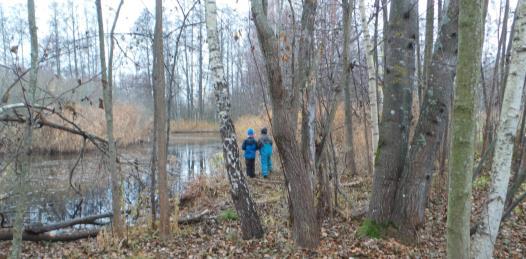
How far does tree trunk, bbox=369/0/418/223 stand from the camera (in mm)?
4645

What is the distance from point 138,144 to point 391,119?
20.1m

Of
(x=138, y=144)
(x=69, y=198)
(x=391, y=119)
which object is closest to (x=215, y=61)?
(x=391, y=119)

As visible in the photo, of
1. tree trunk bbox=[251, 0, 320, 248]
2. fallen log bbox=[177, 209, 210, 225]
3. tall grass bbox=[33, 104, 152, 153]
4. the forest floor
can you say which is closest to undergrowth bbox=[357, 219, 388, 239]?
the forest floor

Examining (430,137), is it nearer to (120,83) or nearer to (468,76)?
(468,76)

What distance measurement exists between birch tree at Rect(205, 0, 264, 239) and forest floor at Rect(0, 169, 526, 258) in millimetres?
250

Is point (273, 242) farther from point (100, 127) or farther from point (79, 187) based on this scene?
point (100, 127)

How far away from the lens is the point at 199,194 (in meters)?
10.0

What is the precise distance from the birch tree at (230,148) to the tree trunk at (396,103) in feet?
5.52

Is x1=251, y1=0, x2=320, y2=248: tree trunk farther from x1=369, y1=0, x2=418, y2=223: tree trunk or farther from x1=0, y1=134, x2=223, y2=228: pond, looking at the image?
x1=0, y1=134, x2=223, y2=228: pond

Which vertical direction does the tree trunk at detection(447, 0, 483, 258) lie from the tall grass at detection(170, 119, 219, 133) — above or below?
above

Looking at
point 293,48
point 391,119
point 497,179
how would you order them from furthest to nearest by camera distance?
1. point 391,119
2. point 293,48
3. point 497,179

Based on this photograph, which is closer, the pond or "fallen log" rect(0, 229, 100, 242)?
"fallen log" rect(0, 229, 100, 242)

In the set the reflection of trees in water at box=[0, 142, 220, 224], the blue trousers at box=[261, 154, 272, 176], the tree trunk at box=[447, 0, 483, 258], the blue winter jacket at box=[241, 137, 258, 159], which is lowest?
the reflection of trees in water at box=[0, 142, 220, 224]

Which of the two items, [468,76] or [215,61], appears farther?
[215,61]
